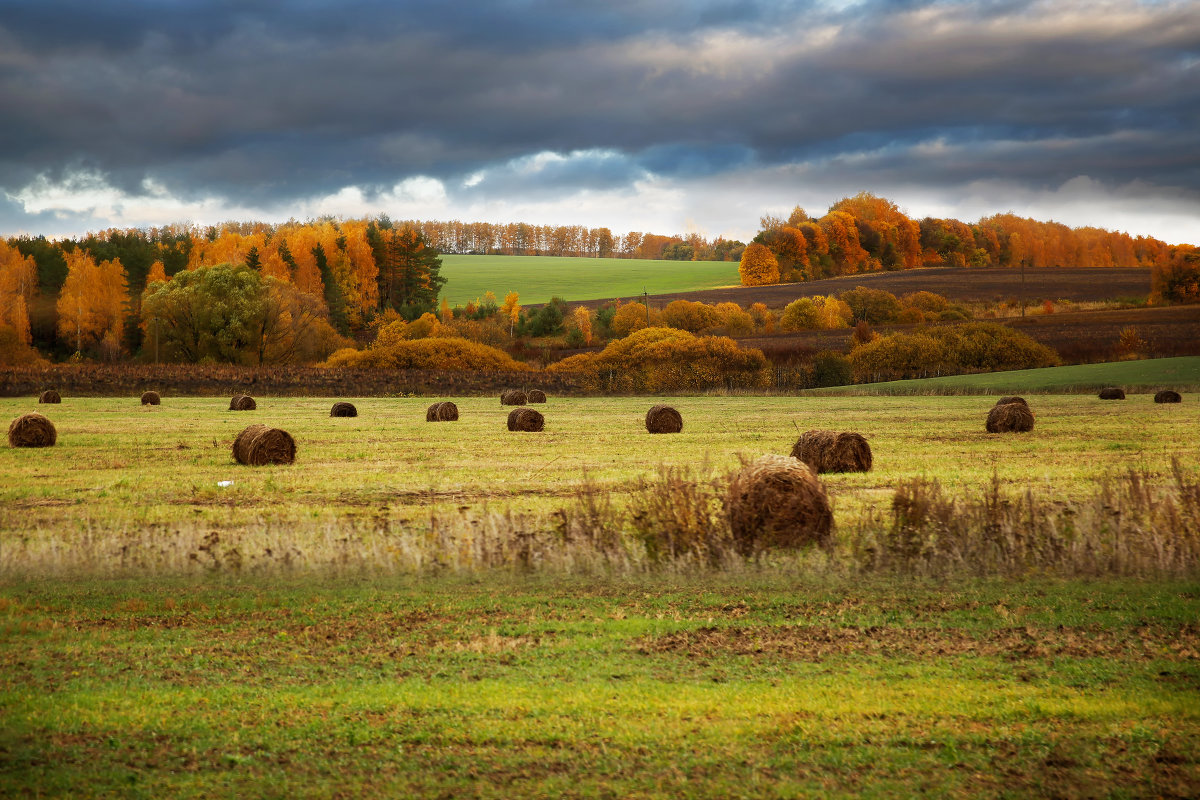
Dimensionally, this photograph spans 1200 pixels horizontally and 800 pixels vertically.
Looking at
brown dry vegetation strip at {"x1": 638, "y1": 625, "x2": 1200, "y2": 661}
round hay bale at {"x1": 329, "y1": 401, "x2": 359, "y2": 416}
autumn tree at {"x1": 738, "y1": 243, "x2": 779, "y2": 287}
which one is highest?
autumn tree at {"x1": 738, "y1": 243, "x2": 779, "y2": 287}

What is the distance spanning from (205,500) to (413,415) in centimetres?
2714

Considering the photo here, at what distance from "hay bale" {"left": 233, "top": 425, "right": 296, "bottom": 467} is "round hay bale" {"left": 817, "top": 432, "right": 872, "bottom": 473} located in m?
12.4

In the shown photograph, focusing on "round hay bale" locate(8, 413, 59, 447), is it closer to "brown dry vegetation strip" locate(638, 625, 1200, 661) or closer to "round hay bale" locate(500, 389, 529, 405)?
"brown dry vegetation strip" locate(638, 625, 1200, 661)

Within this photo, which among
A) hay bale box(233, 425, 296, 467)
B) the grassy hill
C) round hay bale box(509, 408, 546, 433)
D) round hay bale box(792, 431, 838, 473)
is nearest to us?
round hay bale box(792, 431, 838, 473)

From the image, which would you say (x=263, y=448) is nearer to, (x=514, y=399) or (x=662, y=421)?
(x=662, y=421)

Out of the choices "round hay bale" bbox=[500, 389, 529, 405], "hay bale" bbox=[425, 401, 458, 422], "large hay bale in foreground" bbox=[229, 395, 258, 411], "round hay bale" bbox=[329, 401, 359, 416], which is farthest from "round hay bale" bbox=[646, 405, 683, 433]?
"large hay bale in foreground" bbox=[229, 395, 258, 411]

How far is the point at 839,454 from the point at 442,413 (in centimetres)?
2284

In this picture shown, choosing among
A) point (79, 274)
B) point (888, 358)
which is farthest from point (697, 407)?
point (79, 274)

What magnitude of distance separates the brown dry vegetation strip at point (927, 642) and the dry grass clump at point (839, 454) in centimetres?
1039

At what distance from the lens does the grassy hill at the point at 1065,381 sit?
57.8 m

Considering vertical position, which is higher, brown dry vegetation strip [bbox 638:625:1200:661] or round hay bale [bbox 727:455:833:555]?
round hay bale [bbox 727:455:833:555]

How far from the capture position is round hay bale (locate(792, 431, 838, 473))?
20.5 metres

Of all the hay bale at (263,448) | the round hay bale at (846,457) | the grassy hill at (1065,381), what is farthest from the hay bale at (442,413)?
the grassy hill at (1065,381)

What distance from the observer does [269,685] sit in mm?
8156
